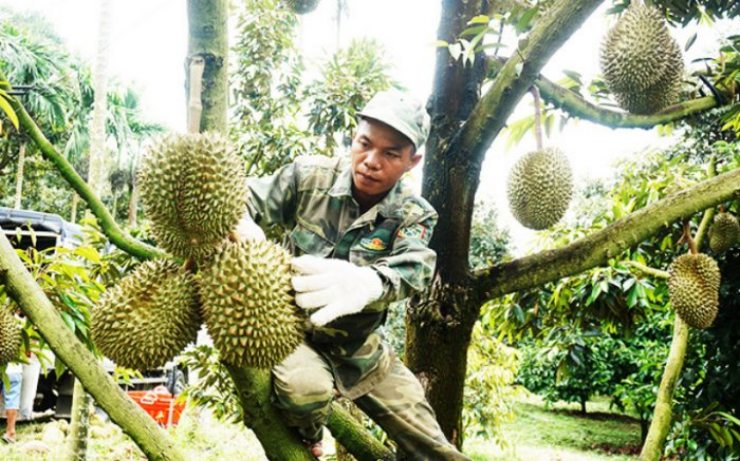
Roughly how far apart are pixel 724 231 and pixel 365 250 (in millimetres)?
2154

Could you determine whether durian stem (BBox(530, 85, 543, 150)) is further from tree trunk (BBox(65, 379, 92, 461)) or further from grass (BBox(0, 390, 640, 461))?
tree trunk (BBox(65, 379, 92, 461))

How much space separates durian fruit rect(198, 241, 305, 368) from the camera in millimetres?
1171

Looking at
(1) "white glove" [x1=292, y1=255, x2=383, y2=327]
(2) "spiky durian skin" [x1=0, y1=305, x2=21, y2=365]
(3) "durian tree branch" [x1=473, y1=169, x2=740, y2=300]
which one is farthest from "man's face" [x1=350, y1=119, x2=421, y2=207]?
(2) "spiky durian skin" [x1=0, y1=305, x2=21, y2=365]

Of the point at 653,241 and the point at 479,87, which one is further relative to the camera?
the point at 653,241

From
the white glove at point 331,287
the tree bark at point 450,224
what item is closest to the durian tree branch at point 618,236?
the tree bark at point 450,224

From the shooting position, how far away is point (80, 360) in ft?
3.75

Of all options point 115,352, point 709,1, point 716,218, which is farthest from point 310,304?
point 716,218

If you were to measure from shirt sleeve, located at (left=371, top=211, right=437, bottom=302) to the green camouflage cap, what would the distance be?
0.82 feet

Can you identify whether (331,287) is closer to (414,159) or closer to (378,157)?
(378,157)

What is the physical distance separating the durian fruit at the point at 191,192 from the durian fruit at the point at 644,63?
6.00ft

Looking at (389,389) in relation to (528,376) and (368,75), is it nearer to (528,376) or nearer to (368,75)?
(368,75)

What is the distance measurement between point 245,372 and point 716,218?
2.77 meters

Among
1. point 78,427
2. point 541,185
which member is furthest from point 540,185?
point 78,427

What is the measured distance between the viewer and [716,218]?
318 centimetres
